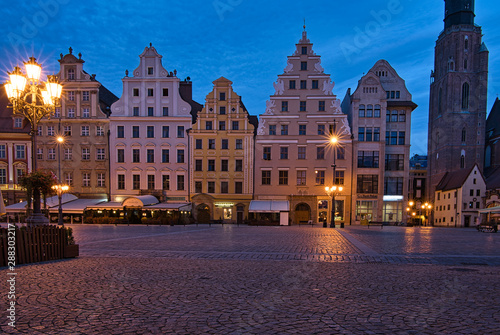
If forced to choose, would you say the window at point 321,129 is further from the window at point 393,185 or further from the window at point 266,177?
the window at point 393,185

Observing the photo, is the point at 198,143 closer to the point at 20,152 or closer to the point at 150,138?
the point at 150,138

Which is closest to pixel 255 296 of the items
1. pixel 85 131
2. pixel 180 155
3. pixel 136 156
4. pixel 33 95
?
pixel 33 95

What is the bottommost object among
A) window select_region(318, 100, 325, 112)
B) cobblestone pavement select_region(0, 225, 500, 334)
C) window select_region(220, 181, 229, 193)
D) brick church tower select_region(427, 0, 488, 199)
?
cobblestone pavement select_region(0, 225, 500, 334)

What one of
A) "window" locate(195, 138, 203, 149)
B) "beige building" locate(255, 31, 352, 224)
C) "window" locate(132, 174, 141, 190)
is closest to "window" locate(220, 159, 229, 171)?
"window" locate(195, 138, 203, 149)

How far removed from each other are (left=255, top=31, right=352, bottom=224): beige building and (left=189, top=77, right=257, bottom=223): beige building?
1.70 meters

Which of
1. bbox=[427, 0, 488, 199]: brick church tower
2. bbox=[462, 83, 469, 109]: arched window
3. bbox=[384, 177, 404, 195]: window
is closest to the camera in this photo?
bbox=[384, 177, 404, 195]: window

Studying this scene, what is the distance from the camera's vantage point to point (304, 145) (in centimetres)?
3822

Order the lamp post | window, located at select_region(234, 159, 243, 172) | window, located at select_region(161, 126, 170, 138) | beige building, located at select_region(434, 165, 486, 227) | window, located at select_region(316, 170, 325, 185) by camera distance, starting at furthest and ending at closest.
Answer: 1. beige building, located at select_region(434, 165, 486, 227)
2. window, located at select_region(161, 126, 170, 138)
3. window, located at select_region(234, 159, 243, 172)
4. window, located at select_region(316, 170, 325, 185)
5. the lamp post

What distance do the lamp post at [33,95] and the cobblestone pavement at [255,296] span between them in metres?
3.38

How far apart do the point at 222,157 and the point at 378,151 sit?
60.4ft

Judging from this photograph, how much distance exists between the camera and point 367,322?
4879 mm

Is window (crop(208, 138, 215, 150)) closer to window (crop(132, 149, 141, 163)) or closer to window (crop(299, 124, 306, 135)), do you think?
window (crop(132, 149, 141, 163))

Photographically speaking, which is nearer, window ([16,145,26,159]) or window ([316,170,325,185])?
window ([316,170,325,185])

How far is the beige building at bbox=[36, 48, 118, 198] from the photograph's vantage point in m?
38.6
